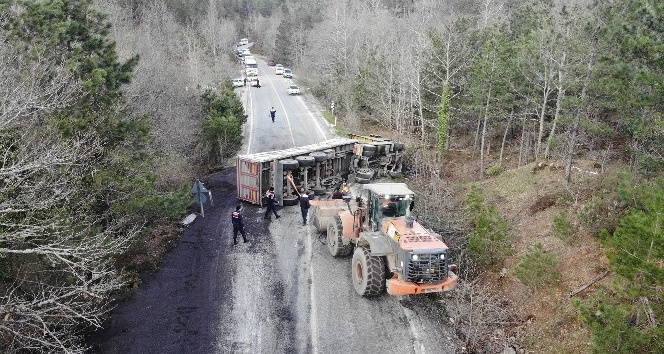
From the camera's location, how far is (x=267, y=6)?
119m

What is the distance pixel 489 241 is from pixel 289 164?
331 inches

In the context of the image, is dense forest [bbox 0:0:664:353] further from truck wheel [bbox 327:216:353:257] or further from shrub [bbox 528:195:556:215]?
truck wheel [bbox 327:216:353:257]

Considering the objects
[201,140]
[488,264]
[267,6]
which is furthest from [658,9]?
[267,6]

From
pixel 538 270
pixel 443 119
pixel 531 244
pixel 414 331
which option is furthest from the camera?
pixel 443 119

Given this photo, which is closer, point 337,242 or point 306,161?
point 337,242

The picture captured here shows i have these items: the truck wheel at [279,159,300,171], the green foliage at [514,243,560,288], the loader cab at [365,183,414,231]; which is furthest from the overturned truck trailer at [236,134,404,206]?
the green foliage at [514,243,560,288]

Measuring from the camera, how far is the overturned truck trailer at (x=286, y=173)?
19031 millimetres

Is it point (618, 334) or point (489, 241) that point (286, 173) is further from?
point (618, 334)

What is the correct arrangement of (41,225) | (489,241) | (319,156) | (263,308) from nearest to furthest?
(41,225), (263,308), (489,241), (319,156)

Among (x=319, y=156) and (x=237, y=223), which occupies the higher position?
(x=319, y=156)

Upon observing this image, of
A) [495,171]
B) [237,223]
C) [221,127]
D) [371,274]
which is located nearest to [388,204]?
[371,274]

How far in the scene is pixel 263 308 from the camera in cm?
1204

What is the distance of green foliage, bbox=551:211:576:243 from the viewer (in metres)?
12.5

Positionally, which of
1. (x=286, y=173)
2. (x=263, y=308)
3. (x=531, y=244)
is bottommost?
(x=263, y=308)
